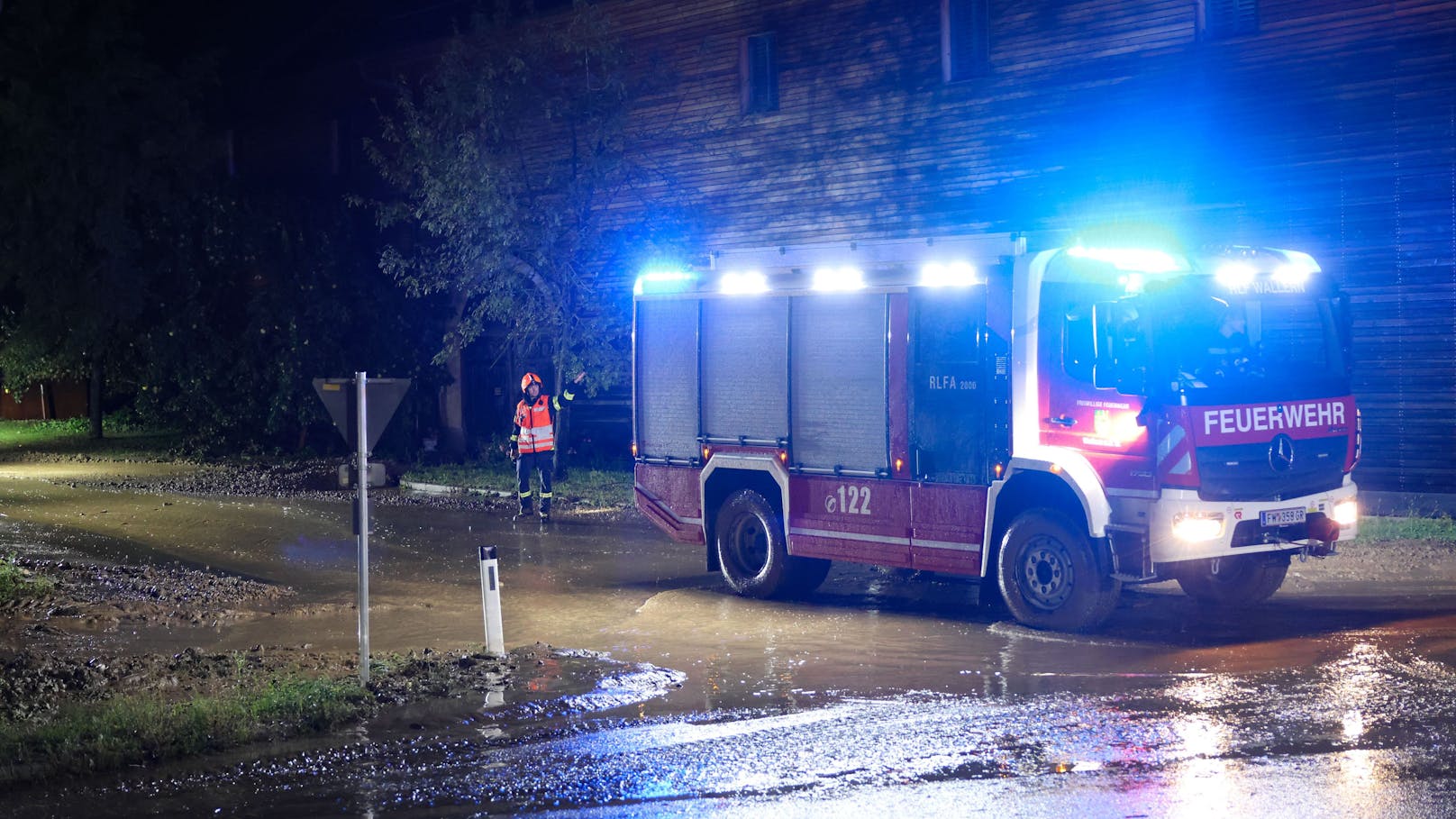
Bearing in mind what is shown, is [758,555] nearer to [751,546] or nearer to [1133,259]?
[751,546]

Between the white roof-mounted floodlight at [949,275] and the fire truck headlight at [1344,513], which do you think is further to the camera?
the white roof-mounted floodlight at [949,275]

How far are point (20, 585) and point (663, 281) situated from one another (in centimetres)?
654

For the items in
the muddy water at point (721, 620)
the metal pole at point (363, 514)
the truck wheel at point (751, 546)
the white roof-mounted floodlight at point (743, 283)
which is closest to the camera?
the metal pole at point (363, 514)

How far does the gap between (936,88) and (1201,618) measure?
13.3m

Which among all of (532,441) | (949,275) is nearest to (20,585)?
(532,441)

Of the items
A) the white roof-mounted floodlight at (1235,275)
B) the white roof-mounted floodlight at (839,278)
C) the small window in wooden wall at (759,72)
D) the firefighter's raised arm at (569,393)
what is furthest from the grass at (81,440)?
the white roof-mounted floodlight at (1235,275)

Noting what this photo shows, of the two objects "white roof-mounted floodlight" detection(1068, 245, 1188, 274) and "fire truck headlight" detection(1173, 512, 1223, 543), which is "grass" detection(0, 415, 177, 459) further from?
"fire truck headlight" detection(1173, 512, 1223, 543)

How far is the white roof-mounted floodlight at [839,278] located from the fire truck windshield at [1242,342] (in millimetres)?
2553

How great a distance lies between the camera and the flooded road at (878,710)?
22.3ft

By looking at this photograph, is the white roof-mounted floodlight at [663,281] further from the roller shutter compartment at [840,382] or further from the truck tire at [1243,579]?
the truck tire at [1243,579]

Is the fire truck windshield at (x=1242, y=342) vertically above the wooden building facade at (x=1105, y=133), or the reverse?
the wooden building facade at (x=1105, y=133)

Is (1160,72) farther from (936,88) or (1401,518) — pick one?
(1401,518)

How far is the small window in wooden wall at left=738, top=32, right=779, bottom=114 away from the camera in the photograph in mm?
25250

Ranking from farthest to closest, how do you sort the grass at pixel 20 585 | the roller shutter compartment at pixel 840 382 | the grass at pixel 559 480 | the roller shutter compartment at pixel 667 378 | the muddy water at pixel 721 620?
the grass at pixel 559 480 → the roller shutter compartment at pixel 667 378 → the grass at pixel 20 585 → the roller shutter compartment at pixel 840 382 → the muddy water at pixel 721 620
